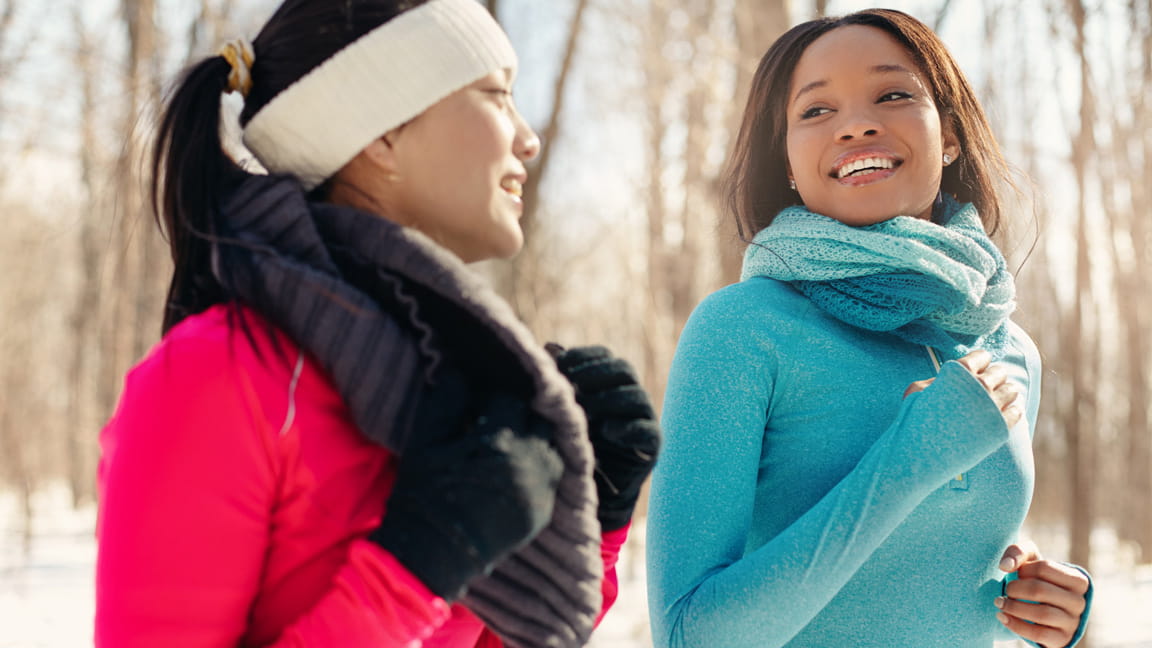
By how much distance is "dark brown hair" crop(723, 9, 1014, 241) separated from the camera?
71.2 inches

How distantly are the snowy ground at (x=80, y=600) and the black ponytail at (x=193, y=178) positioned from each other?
7.21 metres

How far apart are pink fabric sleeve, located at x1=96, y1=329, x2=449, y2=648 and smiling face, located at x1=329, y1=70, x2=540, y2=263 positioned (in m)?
0.38

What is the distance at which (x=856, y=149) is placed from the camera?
1706 millimetres

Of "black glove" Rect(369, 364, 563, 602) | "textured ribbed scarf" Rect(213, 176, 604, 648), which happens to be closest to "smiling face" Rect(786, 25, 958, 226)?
"textured ribbed scarf" Rect(213, 176, 604, 648)

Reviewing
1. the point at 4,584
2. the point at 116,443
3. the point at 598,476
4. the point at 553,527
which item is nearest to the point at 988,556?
the point at 598,476

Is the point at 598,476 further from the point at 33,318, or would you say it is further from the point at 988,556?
the point at 33,318

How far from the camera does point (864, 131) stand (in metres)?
1.69

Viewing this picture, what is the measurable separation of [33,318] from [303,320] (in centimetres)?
2420

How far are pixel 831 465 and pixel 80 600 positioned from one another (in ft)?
31.7

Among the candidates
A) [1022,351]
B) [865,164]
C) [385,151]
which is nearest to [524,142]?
[385,151]

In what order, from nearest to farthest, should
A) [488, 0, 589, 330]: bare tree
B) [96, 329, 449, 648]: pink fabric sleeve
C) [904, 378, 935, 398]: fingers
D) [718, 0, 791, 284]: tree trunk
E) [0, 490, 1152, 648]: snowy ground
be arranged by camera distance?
[96, 329, 449, 648]: pink fabric sleeve < [904, 378, 935, 398]: fingers < [718, 0, 791, 284]: tree trunk < [488, 0, 589, 330]: bare tree < [0, 490, 1152, 648]: snowy ground

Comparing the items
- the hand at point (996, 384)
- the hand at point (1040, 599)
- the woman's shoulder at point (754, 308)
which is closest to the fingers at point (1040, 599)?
the hand at point (1040, 599)

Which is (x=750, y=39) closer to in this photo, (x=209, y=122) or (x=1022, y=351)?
(x=1022, y=351)

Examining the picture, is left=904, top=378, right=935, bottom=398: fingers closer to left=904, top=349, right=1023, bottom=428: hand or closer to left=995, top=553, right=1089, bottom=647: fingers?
left=904, top=349, right=1023, bottom=428: hand
